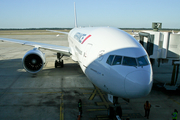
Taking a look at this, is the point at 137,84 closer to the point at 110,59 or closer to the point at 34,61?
the point at 110,59

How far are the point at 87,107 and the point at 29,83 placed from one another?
5.90 metres

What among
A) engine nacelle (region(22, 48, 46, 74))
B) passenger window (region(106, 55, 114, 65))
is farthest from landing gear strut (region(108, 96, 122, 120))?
engine nacelle (region(22, 48, 46, 74))

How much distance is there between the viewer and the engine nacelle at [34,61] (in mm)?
13234

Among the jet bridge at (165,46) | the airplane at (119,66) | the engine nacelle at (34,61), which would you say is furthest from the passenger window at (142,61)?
the engine nacelle at (34,61)

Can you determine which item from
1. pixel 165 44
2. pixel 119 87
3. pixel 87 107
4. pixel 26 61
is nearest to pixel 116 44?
pixel 119 87

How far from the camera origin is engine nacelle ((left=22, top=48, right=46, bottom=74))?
13234 millimetres

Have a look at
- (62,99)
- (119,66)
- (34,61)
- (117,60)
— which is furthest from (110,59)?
(34,61)

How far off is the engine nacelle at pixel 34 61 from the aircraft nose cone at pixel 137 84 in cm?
932

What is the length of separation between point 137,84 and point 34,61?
10.2 m

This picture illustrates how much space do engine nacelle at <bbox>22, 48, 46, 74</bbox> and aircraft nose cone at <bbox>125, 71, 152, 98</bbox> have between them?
932 centimetres

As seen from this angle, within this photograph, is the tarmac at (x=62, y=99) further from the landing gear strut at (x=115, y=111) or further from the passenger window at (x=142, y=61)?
the passenger window at (x=142, y=61)

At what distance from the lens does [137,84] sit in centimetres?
553

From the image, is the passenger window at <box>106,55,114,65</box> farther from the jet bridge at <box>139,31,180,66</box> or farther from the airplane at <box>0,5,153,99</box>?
the jet bridge at <box>139,31,180,66</box>

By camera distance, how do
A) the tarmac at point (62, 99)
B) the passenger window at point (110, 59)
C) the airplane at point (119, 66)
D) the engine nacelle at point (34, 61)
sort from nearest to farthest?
1. the airplane at point (119, 66)
2. the passenger window at point (110, 59)
3. the tarmac at point (62, 99)
4. the engine nacelle at point (34, 61)
